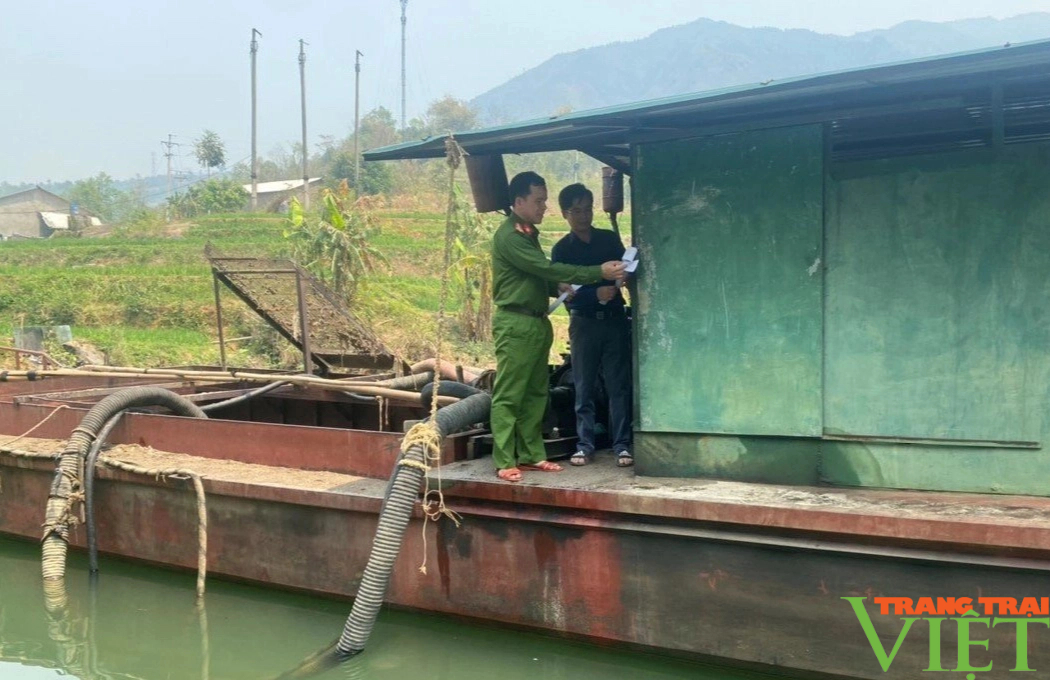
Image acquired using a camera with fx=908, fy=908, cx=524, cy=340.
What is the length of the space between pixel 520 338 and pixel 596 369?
595mm

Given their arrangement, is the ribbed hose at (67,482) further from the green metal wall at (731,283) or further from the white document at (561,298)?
the green metal wall at (731,283)

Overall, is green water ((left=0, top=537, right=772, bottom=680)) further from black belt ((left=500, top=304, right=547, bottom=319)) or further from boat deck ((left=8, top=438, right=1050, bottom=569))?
black belt ((left=500, top=304, right=547, bottom=319))

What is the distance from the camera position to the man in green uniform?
15.0 feet

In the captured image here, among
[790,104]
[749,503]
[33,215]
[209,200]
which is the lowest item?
[749,503]

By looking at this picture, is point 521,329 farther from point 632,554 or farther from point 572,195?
point 632,554

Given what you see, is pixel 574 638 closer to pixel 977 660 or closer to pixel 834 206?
pixel 977 660

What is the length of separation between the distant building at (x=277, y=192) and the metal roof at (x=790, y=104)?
109 ft

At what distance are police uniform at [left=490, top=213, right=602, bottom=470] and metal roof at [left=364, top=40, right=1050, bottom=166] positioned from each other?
0.53m

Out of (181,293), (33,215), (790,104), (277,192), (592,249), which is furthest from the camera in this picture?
(33,215)

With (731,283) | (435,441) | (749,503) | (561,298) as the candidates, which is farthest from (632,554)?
(561,298)

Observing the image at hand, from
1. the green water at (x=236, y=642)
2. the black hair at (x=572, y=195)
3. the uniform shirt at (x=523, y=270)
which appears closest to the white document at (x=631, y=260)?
the uniform shirt at (x=523, y=270)

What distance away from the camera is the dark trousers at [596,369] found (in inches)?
194

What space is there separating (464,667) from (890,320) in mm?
2578

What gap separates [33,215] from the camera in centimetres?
4797
